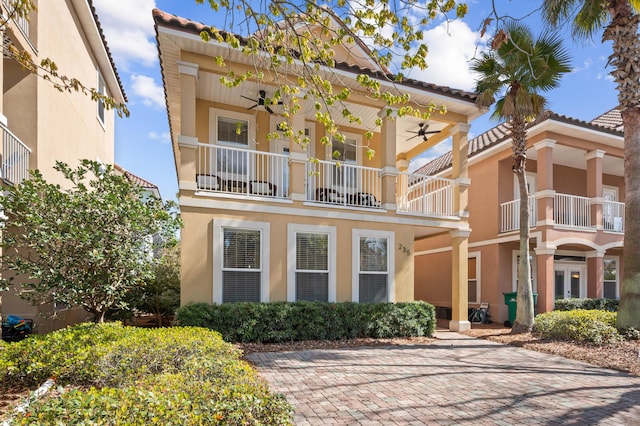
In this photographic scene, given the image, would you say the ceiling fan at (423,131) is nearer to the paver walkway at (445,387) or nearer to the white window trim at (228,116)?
the white window trim at (228,116)

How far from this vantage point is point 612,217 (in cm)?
Answer: 1639

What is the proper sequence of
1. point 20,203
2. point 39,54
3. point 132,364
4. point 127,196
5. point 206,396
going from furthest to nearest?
point 39,54, point 127,196, point 20,203, point 132,364, point 206,396

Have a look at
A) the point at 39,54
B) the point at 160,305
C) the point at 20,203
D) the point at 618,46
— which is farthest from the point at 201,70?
the point at 618,46

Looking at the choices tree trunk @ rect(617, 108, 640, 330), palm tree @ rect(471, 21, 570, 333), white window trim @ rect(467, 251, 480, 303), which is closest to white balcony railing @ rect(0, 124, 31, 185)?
palm tree @ rect(471, 21, 570, 333)

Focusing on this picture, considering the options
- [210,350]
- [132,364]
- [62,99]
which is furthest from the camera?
[62,99]

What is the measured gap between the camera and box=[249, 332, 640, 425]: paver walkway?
15.8 feet

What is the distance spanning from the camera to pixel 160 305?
12.1 meters

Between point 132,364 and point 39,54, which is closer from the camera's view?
point 132,364

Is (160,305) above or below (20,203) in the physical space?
below

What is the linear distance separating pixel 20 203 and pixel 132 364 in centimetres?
375

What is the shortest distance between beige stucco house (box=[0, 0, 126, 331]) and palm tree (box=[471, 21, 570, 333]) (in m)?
11.0

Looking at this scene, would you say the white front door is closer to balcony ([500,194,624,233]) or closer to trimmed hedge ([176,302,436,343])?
balcony ([500,194,624,233])

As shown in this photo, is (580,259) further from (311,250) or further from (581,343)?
(311,250)

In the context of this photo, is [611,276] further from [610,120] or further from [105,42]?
[105,42]
